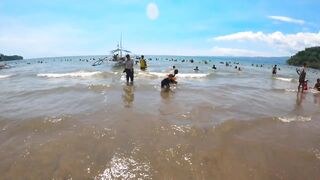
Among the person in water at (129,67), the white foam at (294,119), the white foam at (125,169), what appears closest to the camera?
the white foam at (125,169)

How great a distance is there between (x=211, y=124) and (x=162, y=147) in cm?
251

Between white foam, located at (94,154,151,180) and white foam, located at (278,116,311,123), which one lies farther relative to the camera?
white foam, located at (278,116,311,123)

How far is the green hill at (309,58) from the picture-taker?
7639 centimetres

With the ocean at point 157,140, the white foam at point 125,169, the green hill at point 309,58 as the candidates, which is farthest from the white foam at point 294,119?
the green hill at point 309,58

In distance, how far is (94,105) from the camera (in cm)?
1203

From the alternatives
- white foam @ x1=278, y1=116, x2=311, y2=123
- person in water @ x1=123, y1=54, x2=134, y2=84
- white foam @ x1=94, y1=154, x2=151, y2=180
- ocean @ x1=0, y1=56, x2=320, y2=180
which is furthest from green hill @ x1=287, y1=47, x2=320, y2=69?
white foam @ x1=94, y1=154, x2=151, y2=180

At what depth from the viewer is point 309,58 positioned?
8338cm

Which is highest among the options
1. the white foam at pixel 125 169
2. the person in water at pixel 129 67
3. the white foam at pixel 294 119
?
the person in water at pixel 129 67

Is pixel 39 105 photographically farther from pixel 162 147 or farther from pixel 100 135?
pixel 162 147

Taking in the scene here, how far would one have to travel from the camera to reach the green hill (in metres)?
76.4

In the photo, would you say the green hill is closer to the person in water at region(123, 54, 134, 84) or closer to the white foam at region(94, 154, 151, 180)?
the person in water at region(123, 54, 134, 84)

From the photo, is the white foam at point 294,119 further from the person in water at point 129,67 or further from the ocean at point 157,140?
the person in water at point 129,67

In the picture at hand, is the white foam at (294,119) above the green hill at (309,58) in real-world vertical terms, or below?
below

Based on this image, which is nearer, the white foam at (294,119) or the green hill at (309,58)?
the white foam at (294,119)
